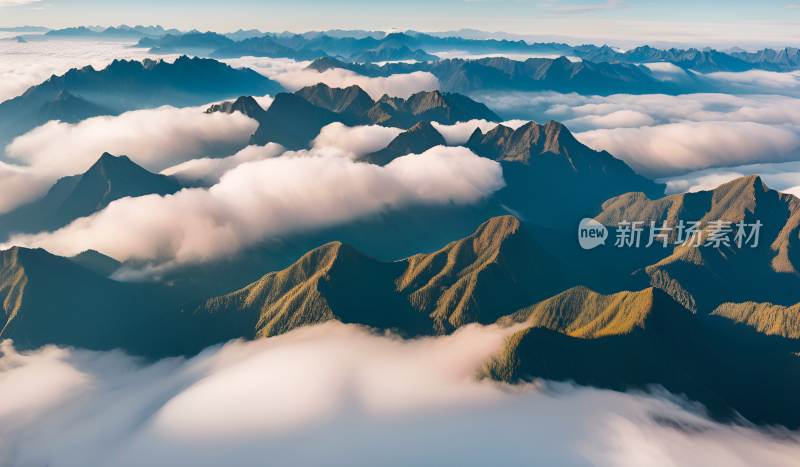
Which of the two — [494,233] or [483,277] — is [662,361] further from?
[494,233]

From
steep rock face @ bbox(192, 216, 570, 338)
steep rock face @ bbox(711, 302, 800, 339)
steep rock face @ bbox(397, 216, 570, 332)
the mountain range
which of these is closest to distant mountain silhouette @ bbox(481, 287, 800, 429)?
the mountain range

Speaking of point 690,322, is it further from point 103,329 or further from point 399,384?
point 103,329

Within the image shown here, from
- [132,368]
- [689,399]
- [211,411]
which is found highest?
[689,399]

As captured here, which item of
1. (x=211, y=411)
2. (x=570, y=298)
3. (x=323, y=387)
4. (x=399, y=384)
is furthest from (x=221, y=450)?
(x=570, y=298)

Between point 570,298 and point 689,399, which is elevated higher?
point 570,298

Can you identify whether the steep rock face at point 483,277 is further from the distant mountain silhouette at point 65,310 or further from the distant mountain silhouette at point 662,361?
the distant mountain silhouette at point 65,310

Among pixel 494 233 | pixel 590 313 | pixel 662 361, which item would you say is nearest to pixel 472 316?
pixel 590 313
